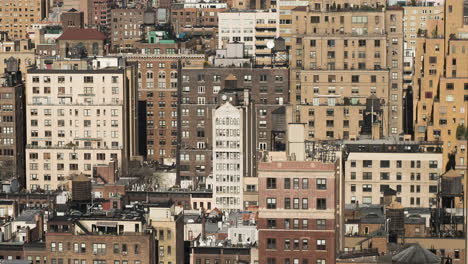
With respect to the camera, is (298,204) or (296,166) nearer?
(296,166)

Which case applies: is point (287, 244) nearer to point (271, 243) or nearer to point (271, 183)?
point (271, 243)

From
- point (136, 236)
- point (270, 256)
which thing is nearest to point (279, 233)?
point (270, 256)

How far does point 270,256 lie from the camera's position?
172 m

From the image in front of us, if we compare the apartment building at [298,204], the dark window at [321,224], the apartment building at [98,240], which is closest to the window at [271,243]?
the apartment building at [298,204]

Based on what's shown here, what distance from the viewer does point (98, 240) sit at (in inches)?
7594

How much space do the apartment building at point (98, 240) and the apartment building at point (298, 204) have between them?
1025 inches

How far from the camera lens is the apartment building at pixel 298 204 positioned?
169875 millimetres

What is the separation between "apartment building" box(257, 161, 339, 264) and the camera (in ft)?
557

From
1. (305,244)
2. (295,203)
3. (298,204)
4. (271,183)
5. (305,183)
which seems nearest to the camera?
(305,183)

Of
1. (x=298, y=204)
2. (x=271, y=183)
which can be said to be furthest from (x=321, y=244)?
(x=271, y=183)

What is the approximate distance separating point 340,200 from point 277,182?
35.5ft

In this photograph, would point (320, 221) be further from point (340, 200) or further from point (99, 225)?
point (99, 225)

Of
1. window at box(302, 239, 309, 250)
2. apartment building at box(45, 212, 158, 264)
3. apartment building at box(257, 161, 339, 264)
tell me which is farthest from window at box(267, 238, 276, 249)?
apartment building at box(45, 212, 158, 264)

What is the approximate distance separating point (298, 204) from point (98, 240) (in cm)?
3068
